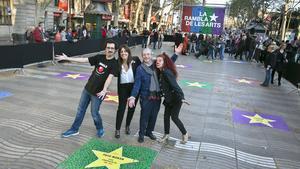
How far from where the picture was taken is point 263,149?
20.4 ft

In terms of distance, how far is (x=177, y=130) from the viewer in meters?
6.77

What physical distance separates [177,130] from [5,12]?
28374 mm

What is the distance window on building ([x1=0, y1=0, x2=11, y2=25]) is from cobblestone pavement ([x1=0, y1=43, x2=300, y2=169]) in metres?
20.9

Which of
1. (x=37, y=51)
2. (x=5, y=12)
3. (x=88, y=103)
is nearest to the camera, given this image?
(x=88, y=103)

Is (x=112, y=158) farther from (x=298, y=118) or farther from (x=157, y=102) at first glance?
(x=298, y=118)

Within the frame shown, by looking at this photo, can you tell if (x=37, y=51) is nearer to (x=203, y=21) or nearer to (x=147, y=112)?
(x=203, y=21)

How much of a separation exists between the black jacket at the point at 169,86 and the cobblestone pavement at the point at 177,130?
93cm

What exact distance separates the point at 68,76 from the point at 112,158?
24.1 feet

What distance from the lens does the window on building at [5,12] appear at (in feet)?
98.1

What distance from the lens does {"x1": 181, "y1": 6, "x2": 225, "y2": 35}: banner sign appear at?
16498 millimetres

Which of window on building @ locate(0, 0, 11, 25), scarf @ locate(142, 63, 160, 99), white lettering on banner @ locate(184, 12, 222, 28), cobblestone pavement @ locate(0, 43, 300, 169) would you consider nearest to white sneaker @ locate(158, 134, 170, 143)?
cobblestone pavement @ locate(0, 43, 300, 169)

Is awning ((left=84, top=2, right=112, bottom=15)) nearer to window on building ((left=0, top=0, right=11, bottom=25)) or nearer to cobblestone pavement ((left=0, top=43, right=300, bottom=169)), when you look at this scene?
→ window on building ((left=0, top=0, right=11, bottom=25))

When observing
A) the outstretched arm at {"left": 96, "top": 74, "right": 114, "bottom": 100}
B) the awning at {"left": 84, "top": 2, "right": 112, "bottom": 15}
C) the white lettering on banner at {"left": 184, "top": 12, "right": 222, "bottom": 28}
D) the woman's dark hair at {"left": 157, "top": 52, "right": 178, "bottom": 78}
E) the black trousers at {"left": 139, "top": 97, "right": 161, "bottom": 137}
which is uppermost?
the awning at {"left": 84, "top": 2, "right": 112, "bottom": 15}

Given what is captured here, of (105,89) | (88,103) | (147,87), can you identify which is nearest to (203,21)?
(147,87)
